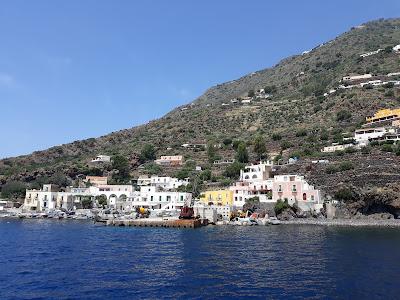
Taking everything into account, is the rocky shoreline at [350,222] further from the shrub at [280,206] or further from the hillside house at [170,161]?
the hillside house at [170,161]

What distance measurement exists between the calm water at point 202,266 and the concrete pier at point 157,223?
12293 millimetres

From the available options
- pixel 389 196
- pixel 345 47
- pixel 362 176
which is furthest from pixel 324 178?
pixel 345 47

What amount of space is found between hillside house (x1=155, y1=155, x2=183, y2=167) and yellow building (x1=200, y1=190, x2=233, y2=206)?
2709cm

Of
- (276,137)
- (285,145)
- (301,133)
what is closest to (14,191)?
(276,137)

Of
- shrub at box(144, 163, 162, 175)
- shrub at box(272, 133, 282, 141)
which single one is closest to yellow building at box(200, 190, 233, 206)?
shrub at box(144, 163, 162, 175)

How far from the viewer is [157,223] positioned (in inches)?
2489

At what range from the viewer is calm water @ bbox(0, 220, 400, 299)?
76.9ft

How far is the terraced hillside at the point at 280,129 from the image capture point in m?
89.9

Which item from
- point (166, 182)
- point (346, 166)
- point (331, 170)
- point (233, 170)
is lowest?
point (166, 182)

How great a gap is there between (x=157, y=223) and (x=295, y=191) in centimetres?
2237

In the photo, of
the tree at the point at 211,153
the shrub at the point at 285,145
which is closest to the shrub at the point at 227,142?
the tree at the point at 211,153

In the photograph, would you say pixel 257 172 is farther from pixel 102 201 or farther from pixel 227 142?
pixel 102 201

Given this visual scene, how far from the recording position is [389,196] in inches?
2405

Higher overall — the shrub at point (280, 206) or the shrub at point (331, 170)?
the shrub at point (331, 170)
